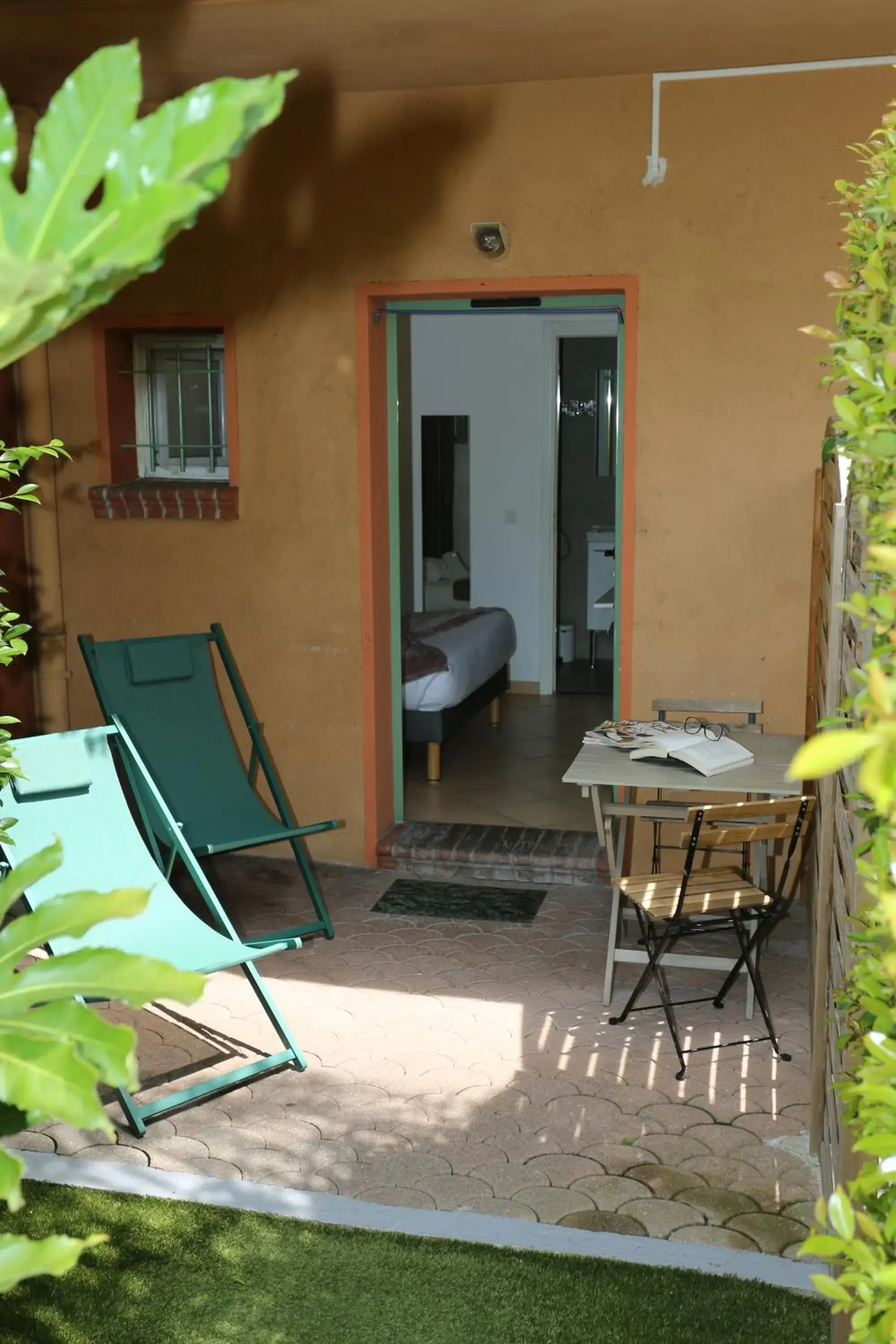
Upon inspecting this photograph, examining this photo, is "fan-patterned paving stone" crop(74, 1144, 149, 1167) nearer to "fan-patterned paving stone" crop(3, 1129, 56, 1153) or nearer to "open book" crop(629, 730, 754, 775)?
"fan-patterned paving stone" crop(3, 1129, 56, 1153)

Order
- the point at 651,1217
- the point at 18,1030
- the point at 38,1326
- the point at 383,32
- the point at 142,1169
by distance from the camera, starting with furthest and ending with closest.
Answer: the point at 383,32, the point at 142,1169, the point at 651,1217, the point at 38,1326, the point at 18,1030

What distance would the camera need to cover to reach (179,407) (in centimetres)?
702

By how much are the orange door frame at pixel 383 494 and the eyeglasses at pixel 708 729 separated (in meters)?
0.55

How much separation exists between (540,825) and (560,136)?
10.3ft

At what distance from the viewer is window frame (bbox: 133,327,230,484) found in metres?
6.90

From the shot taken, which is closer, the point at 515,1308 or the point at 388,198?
the point at 515,1308

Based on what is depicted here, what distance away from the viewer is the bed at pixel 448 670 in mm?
7719

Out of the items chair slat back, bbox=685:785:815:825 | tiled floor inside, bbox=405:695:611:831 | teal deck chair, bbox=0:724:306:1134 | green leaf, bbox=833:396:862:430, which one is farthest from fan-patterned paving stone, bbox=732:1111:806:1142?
green leaf, bbox=833:396:862:430

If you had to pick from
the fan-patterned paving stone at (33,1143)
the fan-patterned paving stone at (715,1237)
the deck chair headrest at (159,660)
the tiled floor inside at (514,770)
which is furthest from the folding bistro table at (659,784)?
the fan-patterned paving stone at (33,1143)

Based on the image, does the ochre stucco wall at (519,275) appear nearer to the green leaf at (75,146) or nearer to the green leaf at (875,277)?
the green leaf at (875,277)

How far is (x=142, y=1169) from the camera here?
12.8ft

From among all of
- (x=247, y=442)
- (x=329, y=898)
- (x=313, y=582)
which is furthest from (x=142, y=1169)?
(x=247, y=442)

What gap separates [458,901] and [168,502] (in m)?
2.33

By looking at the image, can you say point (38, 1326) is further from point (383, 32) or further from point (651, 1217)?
point (383, 32)
